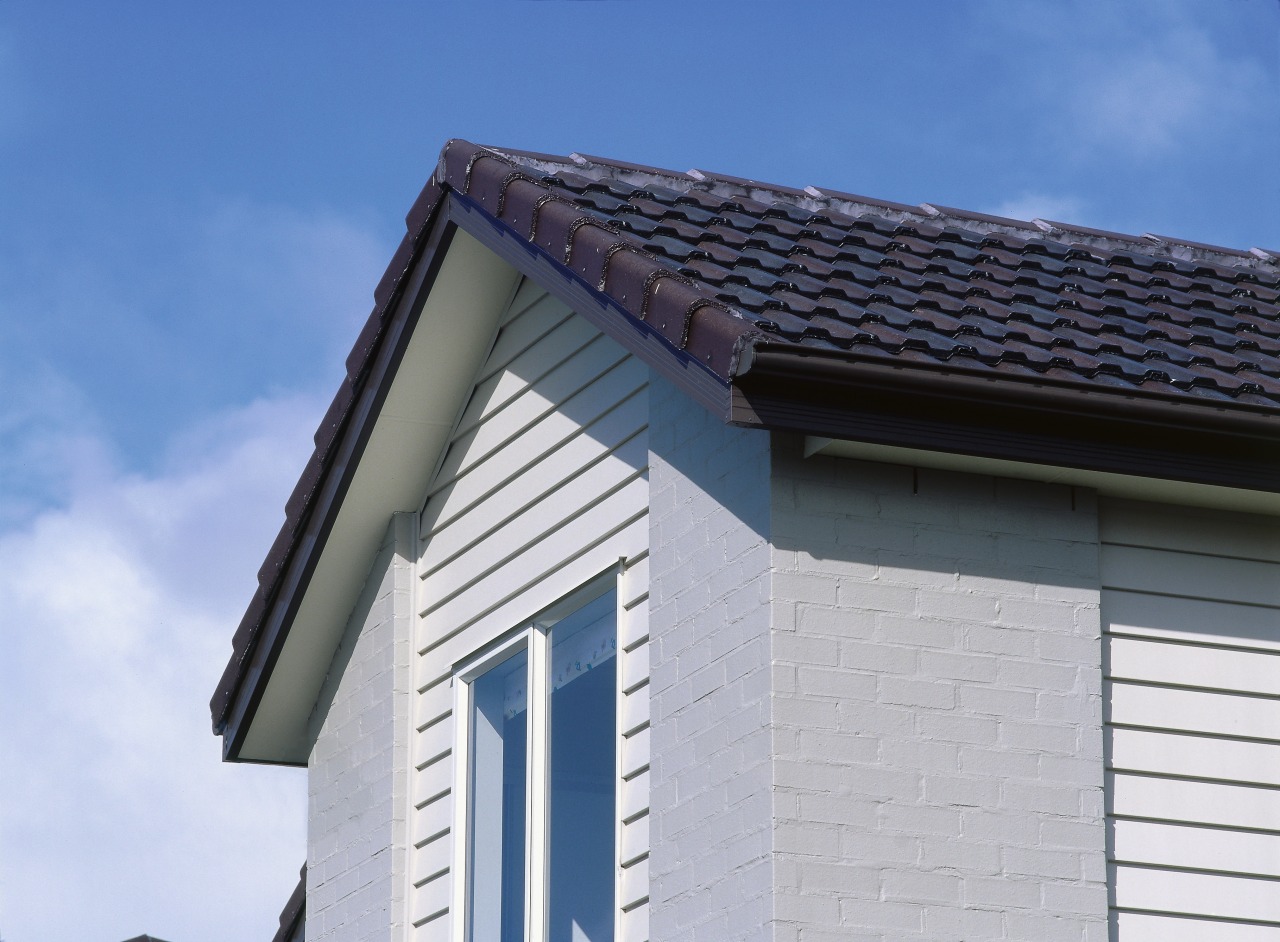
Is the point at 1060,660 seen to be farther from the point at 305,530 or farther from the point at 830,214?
the point at 305,530

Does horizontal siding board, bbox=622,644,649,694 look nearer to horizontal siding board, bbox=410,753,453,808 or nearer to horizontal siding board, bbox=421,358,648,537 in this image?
horizontal siding board, bbox=421,358,648,537

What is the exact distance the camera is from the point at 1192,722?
7.20m

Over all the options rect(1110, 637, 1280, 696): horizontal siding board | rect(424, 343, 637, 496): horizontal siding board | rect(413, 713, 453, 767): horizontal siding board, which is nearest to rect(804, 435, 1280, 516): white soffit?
rect(1110, 637, 1280, 696): horizontal siding board

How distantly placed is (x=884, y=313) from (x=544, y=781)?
2.49 m

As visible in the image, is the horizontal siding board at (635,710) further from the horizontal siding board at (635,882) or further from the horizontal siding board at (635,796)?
the horizontal siding board at (635,882)

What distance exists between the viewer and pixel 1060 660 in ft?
22.7

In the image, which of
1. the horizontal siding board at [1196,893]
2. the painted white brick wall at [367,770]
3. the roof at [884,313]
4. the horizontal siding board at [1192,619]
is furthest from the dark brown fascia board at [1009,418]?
the painted white brick wall at [367,770]

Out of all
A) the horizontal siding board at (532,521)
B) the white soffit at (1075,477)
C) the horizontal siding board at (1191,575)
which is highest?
the horizontal siding board at (532,521)

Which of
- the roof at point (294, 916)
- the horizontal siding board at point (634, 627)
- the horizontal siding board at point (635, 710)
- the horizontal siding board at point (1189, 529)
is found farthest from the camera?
the roof at point (294, 916)

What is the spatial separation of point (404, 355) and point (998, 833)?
3.91 metres

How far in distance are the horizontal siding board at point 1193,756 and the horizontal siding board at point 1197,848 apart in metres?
0.19

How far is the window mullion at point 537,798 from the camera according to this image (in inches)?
319

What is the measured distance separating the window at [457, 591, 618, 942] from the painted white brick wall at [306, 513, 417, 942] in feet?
2.09

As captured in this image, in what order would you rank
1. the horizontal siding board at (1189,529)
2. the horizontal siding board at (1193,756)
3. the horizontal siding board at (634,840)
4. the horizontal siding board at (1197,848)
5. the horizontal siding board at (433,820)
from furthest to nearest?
1. the horizontal siding board at (433,820)
2. the horizontal siding board at (634,840)
3. the horizontal siding board at (1189,529)
4. the horizontal siding board at (1193,756)
5. the horizontal siding board at (1197,848)
